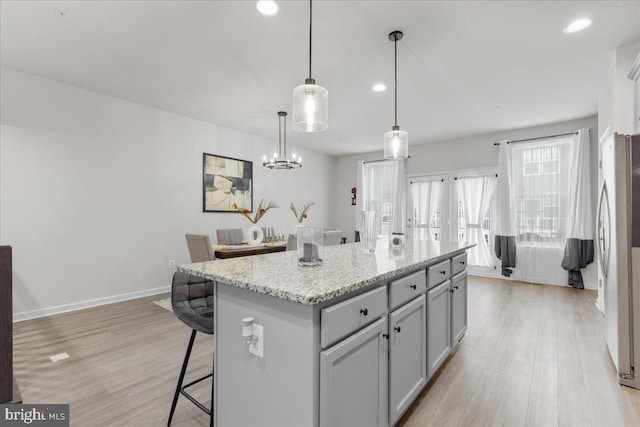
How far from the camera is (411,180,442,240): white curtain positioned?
6406 mm

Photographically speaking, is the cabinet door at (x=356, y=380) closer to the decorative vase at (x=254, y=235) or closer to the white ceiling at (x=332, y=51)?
the white ceiling at (x=332, y=51)

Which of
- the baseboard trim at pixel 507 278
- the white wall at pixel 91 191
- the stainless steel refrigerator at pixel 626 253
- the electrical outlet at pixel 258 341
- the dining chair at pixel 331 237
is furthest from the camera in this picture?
the baseboard trim at pixel 507 278

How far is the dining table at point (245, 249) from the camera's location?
148 inches

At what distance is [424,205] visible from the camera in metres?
6.54

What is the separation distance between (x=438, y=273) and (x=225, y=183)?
4.20 m

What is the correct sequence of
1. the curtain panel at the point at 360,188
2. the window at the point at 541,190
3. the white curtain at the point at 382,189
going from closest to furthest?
the window at the point at 541,190
the white curtain at the point at 382,189
the curtain panel at the point at 360,188

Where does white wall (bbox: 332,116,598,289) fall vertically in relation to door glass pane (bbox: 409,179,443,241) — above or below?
above

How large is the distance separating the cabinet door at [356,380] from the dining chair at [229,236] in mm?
3653

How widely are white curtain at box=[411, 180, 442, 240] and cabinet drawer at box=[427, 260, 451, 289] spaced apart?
4.25m

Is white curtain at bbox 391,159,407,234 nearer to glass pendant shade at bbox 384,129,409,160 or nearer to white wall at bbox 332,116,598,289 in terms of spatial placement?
white wall at bbox 332,116,598,289

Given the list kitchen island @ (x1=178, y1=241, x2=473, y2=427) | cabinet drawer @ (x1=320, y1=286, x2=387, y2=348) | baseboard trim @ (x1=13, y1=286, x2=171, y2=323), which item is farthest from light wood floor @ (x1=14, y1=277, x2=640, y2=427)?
cabinet drawer @ (x1=320, y1=286, x2=387, y2=348)

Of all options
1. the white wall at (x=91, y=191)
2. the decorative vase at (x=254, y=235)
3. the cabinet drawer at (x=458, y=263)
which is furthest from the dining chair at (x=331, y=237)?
the white wall at (x=91, y=191)

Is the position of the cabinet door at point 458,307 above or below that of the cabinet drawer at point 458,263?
below

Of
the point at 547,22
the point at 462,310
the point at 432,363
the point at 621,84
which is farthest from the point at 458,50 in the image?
the point at 432,363
